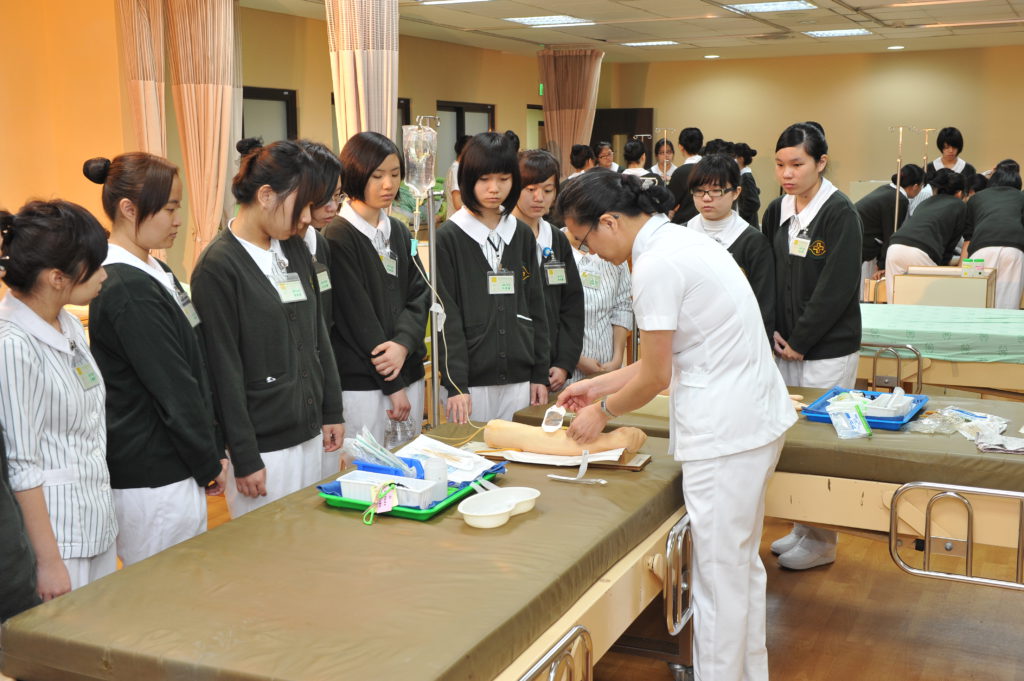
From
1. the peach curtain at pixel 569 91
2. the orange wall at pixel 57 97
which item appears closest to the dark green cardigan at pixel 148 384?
the orange wall at pixel 57 97

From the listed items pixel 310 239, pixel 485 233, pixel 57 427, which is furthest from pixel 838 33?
pixel 57 427

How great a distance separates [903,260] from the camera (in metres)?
6.88

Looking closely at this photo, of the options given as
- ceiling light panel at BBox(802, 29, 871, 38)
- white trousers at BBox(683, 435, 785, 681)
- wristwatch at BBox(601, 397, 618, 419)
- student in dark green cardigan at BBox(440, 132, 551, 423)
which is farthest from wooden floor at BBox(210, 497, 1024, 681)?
ceiling light panel at BBox(802, 29, 871, 38)

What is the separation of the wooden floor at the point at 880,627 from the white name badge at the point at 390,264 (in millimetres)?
1364

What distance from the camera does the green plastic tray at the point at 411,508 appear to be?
2133 millimetres

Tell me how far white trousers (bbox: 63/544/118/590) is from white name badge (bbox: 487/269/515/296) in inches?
58.7

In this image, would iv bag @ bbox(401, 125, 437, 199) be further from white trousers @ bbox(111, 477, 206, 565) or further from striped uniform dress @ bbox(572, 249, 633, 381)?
white trousers @ bbox(111, 477, 206, 565)

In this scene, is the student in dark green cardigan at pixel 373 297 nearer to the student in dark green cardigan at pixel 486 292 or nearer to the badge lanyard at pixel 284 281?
the student in dark green cardigan at pixel 486 292

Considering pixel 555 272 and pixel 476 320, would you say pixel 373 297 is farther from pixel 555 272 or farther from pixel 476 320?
pixel 555 272

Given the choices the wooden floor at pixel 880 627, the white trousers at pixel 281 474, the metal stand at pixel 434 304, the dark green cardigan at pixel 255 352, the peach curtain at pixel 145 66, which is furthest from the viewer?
the peach curtain at pixel 145 66

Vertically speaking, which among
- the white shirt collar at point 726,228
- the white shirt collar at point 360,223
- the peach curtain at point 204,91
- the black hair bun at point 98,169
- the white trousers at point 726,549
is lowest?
the white trousers at point 726,549

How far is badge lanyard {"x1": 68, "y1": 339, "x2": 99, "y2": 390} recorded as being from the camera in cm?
196

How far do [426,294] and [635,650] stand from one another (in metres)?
1.30

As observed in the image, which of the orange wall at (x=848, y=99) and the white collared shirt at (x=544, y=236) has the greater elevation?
the orange wall at (x=848, y=99)
